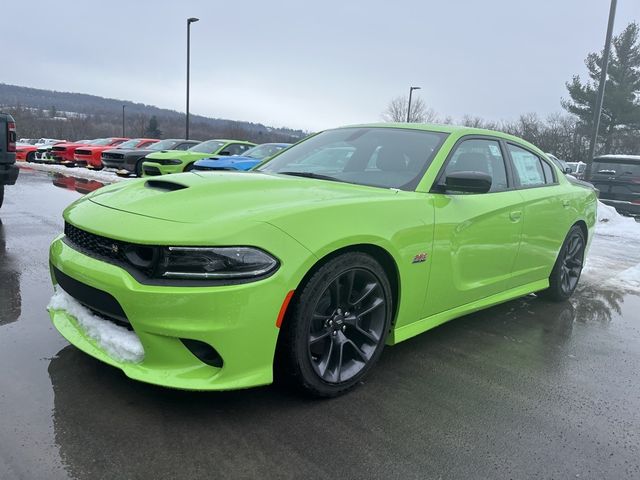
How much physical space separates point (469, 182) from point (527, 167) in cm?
159

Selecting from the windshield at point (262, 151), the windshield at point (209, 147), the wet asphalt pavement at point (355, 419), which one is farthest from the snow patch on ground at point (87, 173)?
the wet asphalt pavement at point (355, 419)

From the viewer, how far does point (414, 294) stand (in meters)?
3.11

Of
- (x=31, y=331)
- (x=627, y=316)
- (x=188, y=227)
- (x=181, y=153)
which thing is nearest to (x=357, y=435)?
(x=188, y=227)

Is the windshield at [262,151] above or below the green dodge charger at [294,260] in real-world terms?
above

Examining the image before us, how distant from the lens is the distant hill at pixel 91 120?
71.7 metres

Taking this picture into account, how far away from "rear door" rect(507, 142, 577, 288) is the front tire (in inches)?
66.3

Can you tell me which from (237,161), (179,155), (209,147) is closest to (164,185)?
(237,161)

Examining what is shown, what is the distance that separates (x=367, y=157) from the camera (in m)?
3.75

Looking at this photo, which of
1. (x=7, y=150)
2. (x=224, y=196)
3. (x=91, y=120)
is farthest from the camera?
(x=91, y=120)

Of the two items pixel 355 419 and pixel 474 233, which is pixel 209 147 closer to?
pixel 474 233

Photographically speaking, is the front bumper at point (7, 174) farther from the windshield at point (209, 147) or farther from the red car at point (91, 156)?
the red car at point (91, 156)

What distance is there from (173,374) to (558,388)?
230cm

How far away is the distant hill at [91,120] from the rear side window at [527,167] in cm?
5305

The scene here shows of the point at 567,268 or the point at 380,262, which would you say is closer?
the point at 380,262
